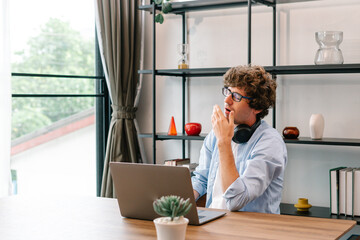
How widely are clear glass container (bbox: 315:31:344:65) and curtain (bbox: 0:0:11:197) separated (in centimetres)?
198

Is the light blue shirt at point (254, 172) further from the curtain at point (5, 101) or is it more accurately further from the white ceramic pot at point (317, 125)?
the curtain at point (5, 101)

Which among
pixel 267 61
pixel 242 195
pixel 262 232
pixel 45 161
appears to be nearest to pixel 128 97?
pixel 45 161

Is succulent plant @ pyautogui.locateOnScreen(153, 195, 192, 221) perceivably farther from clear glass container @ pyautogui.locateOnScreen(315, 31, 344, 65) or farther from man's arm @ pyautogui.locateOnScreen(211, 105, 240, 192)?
clear glass container @ pyautogui.locateOnScreen(315, 31, 344, 65)

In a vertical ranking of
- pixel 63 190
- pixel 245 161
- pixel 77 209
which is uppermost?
pixel 245 161

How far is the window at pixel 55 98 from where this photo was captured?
12.4 feet

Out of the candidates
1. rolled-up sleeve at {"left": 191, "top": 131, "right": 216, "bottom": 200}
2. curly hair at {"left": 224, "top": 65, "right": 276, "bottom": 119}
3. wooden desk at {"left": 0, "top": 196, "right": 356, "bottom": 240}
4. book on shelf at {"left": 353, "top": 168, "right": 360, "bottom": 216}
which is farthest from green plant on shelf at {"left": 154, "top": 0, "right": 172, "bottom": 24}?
wooden desk at {"left": 0, "top": 196, "right": 356, "bottom": 240}

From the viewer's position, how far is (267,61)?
3834mm

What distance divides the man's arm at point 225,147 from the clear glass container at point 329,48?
3.63 ft

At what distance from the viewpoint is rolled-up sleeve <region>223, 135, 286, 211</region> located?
2191 millimetres

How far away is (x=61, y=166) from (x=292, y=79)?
1.85 m

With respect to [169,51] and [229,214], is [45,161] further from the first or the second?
[229,214]

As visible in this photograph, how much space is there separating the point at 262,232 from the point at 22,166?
244 centimetres

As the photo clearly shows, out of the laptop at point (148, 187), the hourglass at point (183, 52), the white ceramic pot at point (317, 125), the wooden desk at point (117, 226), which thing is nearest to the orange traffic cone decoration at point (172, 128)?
the hourglass at point (183, 52)

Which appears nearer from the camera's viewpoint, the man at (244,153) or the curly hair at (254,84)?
the man at (244,153)
